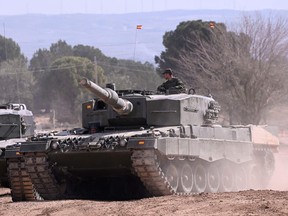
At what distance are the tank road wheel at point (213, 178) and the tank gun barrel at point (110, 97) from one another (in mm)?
2659

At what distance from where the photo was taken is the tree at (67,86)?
6431cm

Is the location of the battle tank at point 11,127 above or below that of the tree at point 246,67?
below

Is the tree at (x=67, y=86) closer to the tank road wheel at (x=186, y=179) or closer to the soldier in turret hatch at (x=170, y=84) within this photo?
the soldier in turret hatch at (x=170, y=84)

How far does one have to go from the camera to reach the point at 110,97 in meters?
18.8

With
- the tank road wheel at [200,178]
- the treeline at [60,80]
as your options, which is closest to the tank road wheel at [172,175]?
the tank road wheel at [200,178]

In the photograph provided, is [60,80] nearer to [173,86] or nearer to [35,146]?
[173,86]

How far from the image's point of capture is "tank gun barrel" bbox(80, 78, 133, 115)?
57.2 feet

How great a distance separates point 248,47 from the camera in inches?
1783

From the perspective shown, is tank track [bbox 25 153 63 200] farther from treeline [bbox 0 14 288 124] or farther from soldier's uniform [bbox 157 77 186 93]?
treeline [bbox 0 14 288 124]

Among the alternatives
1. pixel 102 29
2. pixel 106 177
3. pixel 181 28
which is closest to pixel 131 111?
pixel 106 177

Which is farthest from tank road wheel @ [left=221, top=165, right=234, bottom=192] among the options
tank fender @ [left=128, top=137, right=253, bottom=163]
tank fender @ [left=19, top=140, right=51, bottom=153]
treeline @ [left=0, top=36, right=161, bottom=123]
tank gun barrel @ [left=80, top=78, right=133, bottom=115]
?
treeline @ [left=0, top=36, right=161, bottom=123]

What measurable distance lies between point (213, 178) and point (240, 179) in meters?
2.14

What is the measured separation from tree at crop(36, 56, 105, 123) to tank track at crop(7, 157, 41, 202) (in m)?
42.1

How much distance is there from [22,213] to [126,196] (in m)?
4.81
